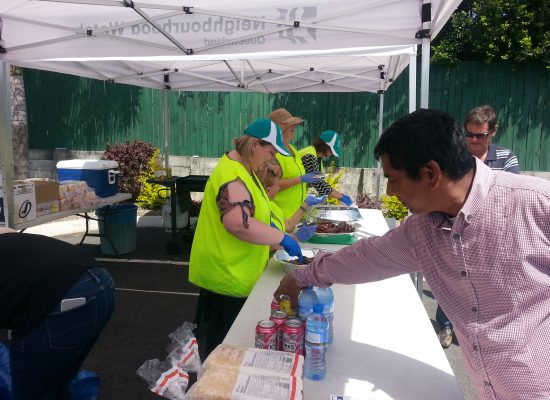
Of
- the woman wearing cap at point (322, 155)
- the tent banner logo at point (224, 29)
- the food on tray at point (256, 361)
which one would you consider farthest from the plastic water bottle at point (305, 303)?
the woman wearing cap at point (322, 155)

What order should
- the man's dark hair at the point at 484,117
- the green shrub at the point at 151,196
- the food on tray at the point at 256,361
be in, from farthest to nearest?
the green shrub at the point at 151,196 → the man's dark hair at the point at 484,117 → the food on tray at the point at 256,361

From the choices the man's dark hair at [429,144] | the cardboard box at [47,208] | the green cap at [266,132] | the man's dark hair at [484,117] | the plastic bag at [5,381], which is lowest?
the plastic bag at [5,381]

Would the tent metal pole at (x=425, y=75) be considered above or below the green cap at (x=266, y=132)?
above

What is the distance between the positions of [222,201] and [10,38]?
2.86m

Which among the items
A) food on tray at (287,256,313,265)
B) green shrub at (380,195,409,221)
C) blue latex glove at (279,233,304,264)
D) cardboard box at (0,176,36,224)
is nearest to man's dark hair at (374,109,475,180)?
blue latex glove at (279,233,304,264)

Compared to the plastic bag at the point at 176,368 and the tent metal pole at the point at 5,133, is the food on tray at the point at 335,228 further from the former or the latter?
the tent metal pole at the point at 5,133

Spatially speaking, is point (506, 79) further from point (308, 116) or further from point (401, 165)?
point (401, 165)

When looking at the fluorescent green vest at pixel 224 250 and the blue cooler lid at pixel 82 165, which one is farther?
the blue cooler lid at pixel 82 165

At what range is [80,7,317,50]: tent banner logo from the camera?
125 inches

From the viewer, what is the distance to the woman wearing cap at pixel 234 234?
2.15 metres

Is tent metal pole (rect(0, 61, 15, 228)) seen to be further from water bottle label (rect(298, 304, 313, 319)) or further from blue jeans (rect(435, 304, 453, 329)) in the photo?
blue jeans (rect(435, 304, 453, 329))

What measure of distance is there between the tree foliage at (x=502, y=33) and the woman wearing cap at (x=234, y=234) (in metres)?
7.08

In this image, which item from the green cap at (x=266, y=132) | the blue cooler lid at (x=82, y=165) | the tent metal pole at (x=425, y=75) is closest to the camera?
the green cap at (x=266, y=132)

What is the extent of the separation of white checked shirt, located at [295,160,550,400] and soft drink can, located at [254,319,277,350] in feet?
2.00
